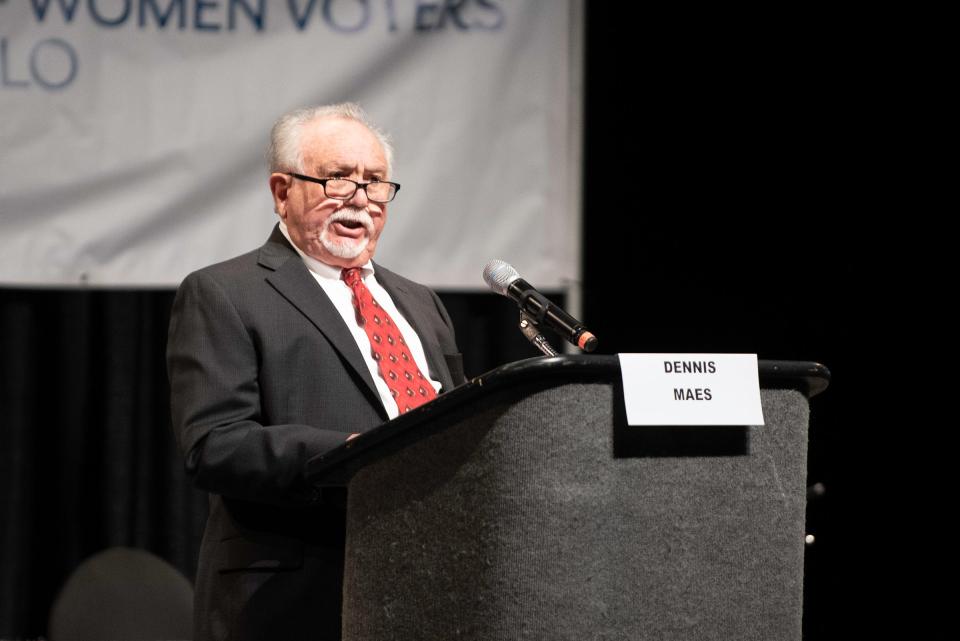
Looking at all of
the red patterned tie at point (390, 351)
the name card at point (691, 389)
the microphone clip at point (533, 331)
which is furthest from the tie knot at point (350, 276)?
the name card at point (691, 389)

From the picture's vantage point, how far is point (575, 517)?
116cm

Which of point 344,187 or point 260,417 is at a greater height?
point 344,187

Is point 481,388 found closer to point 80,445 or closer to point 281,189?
point 281,189

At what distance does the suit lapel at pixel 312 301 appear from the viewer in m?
1.83

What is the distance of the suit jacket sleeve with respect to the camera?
1561 millimetres

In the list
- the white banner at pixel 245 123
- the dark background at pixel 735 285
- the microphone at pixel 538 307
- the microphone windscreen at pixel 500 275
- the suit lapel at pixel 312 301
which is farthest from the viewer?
the dark background at pixel 735 285

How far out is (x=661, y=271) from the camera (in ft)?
11.2

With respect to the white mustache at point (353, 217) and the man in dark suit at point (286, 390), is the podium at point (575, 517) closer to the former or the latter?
the man in dark suit at point (286, 390)

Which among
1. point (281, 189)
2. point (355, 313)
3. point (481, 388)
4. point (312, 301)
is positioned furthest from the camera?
point (281, 189)

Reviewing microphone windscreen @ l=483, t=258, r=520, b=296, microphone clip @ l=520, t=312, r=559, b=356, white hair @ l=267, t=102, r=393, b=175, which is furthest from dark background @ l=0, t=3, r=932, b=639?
microphone clip @ l=520, t=312, r=559, b=356

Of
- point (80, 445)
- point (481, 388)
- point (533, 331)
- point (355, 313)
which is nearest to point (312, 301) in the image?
point (355, 313)

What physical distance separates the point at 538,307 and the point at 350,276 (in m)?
0.62

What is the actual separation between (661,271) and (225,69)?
1.37m

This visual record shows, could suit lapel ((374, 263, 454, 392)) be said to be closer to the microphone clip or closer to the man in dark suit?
the man in dark suit
